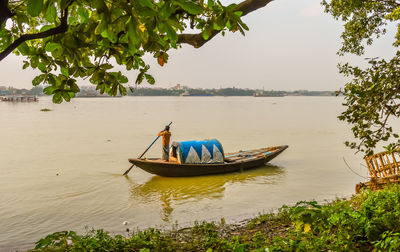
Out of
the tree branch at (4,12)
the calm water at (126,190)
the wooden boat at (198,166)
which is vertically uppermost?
the tree branch at (4,12)

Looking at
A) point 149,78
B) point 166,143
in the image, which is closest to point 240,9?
point 149,78

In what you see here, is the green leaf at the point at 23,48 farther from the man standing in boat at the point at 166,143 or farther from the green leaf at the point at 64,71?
the man standing in boat at the point at 166,143

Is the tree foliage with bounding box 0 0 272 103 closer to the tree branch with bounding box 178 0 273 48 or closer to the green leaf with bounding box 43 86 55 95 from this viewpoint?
the green leaf with bounding box 43 86 55 95

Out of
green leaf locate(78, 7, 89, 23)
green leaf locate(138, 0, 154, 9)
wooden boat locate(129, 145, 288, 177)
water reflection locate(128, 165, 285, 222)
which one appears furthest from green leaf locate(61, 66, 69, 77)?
wooden boat locate(129, 145, 288, 177)

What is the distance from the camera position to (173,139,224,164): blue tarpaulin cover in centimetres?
1279

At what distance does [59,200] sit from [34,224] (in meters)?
2.08

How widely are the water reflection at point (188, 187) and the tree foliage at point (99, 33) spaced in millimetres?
7065

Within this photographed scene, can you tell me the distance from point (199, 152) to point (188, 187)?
1.60 meters

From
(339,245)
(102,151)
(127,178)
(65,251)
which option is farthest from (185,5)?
(102,151)

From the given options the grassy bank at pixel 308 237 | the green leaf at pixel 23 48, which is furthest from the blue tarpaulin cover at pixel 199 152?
the green leaf at pixel 23 48

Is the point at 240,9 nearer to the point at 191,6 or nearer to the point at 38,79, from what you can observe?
the point at 191,6

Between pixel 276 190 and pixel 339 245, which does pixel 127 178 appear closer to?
pixel 276 190

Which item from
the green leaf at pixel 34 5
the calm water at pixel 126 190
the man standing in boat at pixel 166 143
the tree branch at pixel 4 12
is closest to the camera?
the green leaf at pixel 34 5

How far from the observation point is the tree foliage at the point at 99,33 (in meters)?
1.83
